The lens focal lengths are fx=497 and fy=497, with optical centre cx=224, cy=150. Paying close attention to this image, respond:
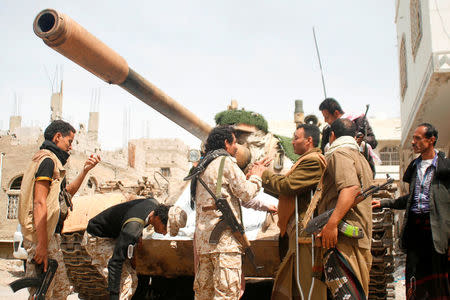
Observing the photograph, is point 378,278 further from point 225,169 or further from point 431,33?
point 431,33

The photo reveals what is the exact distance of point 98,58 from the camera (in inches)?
171

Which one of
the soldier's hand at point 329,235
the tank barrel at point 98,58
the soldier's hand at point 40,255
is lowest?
the soldier's hand at point 40,255

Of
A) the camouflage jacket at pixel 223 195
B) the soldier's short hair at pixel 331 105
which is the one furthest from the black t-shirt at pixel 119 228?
the soldier's short hair at pixel 331 105

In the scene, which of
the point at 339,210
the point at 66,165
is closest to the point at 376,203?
the point at 339,210

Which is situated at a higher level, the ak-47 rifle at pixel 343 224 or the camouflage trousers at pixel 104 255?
the ak-47 rifle at pixel 343 224

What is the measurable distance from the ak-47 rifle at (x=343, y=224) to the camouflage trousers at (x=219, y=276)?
0.62 m

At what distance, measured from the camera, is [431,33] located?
25.0ft

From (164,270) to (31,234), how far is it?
2349 millimetres

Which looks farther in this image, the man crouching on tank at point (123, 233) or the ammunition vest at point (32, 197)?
the man crouching on tank at point (123, 233)

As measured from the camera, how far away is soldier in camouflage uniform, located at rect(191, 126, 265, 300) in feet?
12.1

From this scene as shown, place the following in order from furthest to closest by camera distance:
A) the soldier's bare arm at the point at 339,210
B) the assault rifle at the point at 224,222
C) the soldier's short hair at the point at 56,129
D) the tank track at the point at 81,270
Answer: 1. the tank track at the point at 81,270
2. the soldier's short hair at the point at 56,129
3. the assault rifle at the point at 224,222
4. the soldier's bare arm at the point at 339,210

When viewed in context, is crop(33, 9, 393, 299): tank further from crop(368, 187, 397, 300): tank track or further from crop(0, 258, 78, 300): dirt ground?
crop(0, 258, 78, 300): dirt ground

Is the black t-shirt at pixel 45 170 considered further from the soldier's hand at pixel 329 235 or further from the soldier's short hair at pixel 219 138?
the soldier's hand at pixel 329 235

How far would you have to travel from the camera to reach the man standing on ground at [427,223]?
3.77 meters
